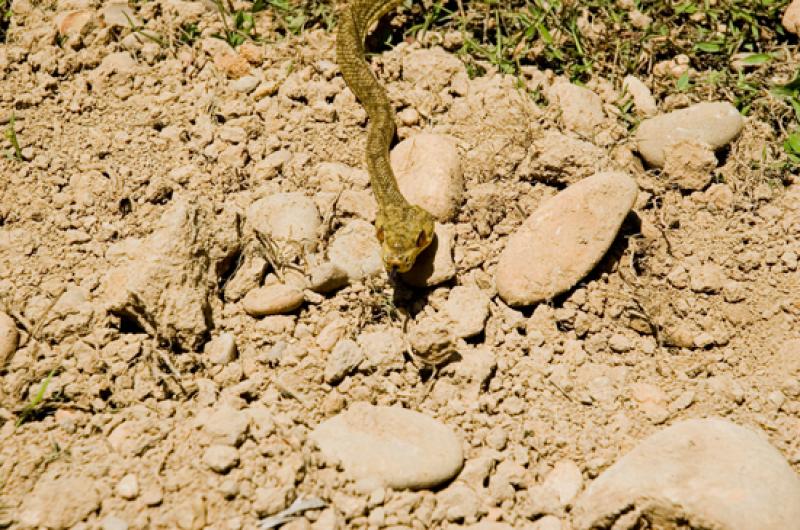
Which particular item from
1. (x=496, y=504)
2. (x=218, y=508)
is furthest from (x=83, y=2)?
(x=496, y=504)

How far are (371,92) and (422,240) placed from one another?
147cm

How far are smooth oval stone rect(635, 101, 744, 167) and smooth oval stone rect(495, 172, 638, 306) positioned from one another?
71 cm

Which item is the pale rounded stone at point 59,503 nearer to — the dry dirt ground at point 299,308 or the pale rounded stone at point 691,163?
the dry dirt ground at point 299,308

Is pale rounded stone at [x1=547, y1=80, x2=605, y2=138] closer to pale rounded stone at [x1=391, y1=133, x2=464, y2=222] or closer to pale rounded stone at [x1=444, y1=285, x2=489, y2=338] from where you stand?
pale rounded stone at [x1=391, y1=133, x2=464, y2=222]

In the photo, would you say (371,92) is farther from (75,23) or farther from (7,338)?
(7,338)

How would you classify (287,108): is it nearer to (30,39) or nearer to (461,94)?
(461,94)

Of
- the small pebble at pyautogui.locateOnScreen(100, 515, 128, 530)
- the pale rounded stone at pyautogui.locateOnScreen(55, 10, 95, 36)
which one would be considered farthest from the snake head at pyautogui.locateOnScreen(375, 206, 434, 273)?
the pale rounded stone at pyautogui.locateOnScreen(55, 10, 95, 36)

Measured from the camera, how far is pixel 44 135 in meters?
4.70

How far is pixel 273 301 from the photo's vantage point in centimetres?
390

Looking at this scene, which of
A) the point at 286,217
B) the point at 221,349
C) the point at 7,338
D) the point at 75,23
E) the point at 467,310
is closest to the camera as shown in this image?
the point at 7,338

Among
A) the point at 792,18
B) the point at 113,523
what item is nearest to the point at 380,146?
the point at 113,523

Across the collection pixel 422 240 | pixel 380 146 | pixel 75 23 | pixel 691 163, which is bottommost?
pixel 691 163

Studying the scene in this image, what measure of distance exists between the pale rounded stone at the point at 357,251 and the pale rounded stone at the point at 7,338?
1.69 m

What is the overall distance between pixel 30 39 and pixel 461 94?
3123 mm
